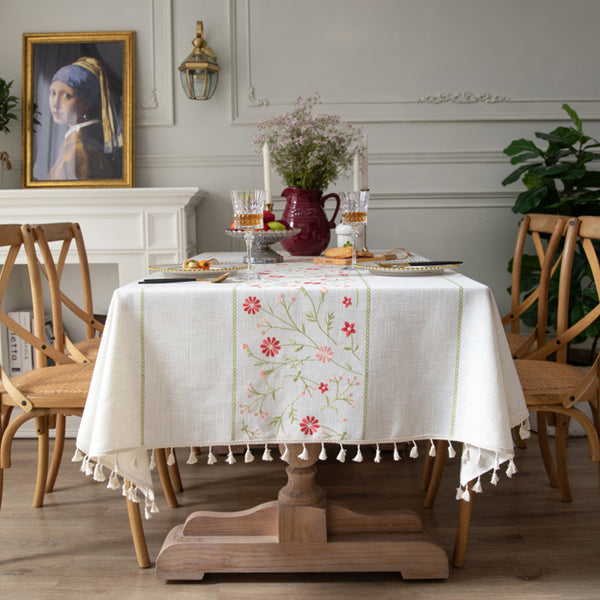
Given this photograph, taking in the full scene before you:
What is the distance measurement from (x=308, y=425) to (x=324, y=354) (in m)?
0.16

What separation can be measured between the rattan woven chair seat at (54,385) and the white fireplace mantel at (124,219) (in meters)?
0.90

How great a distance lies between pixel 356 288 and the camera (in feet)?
4.87

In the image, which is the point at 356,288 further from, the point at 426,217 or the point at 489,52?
the point at 489,52

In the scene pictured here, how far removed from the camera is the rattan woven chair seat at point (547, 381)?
1.82 meters

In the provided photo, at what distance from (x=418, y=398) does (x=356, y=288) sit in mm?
283

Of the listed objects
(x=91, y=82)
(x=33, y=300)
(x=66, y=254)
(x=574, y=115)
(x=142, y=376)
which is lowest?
(x=142, y=376)

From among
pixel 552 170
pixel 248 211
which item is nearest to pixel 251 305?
pixel 248 211

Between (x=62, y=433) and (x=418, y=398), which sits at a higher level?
(x=418, y=398)

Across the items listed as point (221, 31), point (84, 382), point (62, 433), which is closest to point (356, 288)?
point (84, 382)

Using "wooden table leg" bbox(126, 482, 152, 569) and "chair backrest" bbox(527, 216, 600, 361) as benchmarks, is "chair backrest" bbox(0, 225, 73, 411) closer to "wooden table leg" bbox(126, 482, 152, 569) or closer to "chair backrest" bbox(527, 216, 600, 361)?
"wooden table leg" bbox(126, 482, 152, 569)

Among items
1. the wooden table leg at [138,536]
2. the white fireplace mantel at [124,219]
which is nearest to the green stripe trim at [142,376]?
the wooden table leg at [138,536]

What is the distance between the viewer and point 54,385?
188cm

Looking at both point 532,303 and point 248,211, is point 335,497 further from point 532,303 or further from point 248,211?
point 248,211

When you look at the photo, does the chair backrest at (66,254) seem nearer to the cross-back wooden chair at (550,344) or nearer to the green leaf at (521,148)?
the cross-back wooden chair at (550,344)
